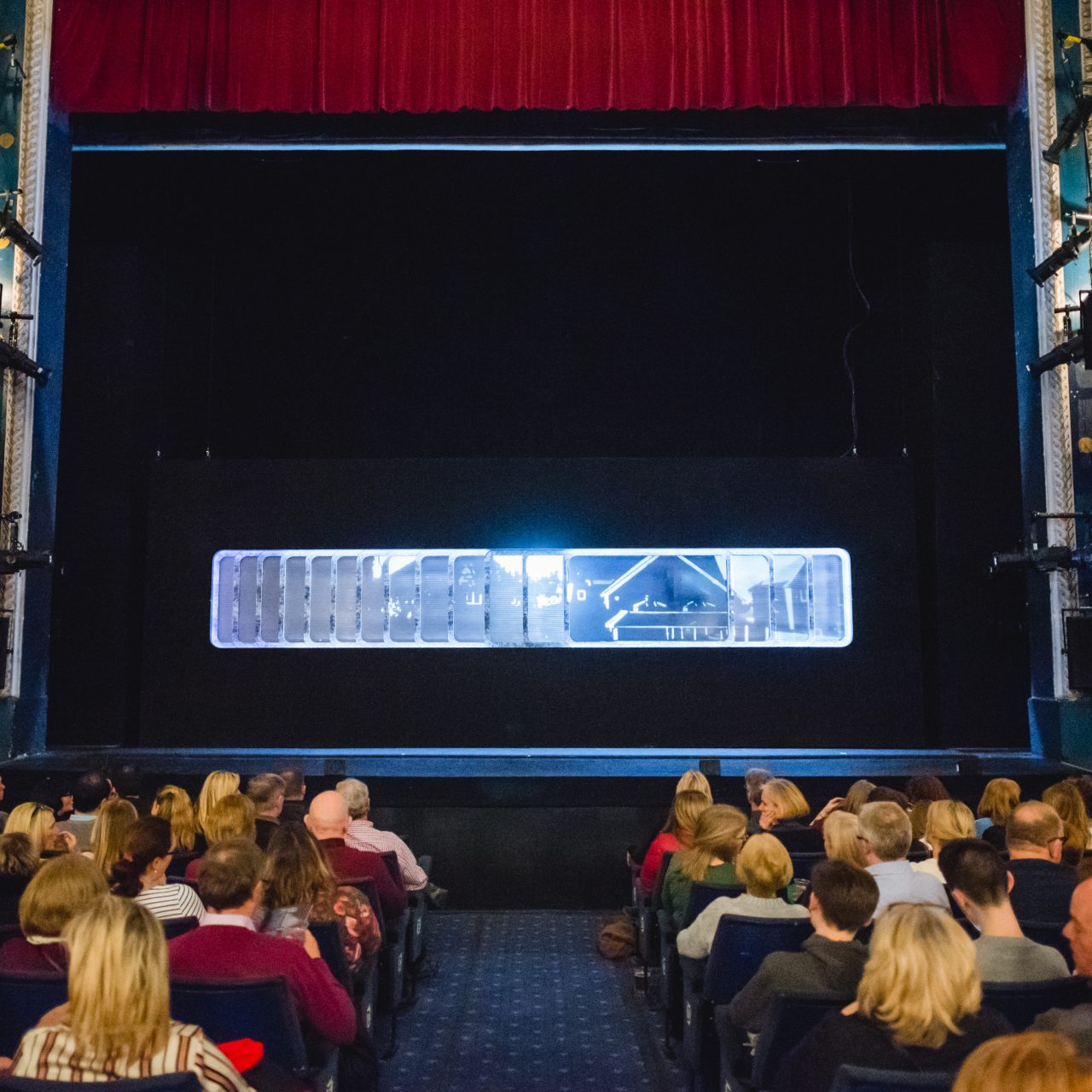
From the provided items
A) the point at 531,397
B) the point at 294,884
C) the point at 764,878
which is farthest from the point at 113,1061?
the point at 531,397

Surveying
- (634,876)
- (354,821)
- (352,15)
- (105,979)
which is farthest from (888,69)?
(105,979)

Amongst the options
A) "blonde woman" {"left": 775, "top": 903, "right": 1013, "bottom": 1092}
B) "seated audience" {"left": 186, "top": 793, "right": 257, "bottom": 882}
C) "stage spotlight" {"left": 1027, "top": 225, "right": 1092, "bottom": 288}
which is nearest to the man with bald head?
"seated audience" {"left": 186, "top": 793, "right": 257, "bottom": 882}

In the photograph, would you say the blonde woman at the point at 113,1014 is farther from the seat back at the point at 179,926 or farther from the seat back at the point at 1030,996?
the seat back at the point at 1030,996

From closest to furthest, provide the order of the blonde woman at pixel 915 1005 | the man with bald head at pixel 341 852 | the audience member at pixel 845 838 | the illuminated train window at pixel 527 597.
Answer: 1. the blonde woman at pixel 915 1005
2. the audience member at pixel 845 838
3. the man with bald head at pixel 341 852
4. the illuminated train window at pixel 527 597

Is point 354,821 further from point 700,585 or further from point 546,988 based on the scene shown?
point 700,585

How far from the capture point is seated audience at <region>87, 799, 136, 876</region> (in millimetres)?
3480

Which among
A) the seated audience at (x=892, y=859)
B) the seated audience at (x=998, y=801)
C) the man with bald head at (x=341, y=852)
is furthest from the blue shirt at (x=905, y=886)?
the man with bald head at (x=341, y=852)

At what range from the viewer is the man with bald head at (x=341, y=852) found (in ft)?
13.4

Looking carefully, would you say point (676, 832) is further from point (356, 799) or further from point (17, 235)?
point (17, 235)

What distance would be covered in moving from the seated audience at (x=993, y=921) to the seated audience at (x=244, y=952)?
1.49m

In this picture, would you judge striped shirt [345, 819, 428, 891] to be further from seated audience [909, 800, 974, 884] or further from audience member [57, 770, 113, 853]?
seated audience [909, 800, 974, 884]

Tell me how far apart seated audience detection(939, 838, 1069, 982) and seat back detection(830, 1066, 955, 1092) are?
792 millimetres

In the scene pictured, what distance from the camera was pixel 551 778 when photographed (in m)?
7.35

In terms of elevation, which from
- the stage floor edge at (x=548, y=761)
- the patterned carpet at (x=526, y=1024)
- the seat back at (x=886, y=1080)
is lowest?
the patterned carpet at (x=526, y=1024)
